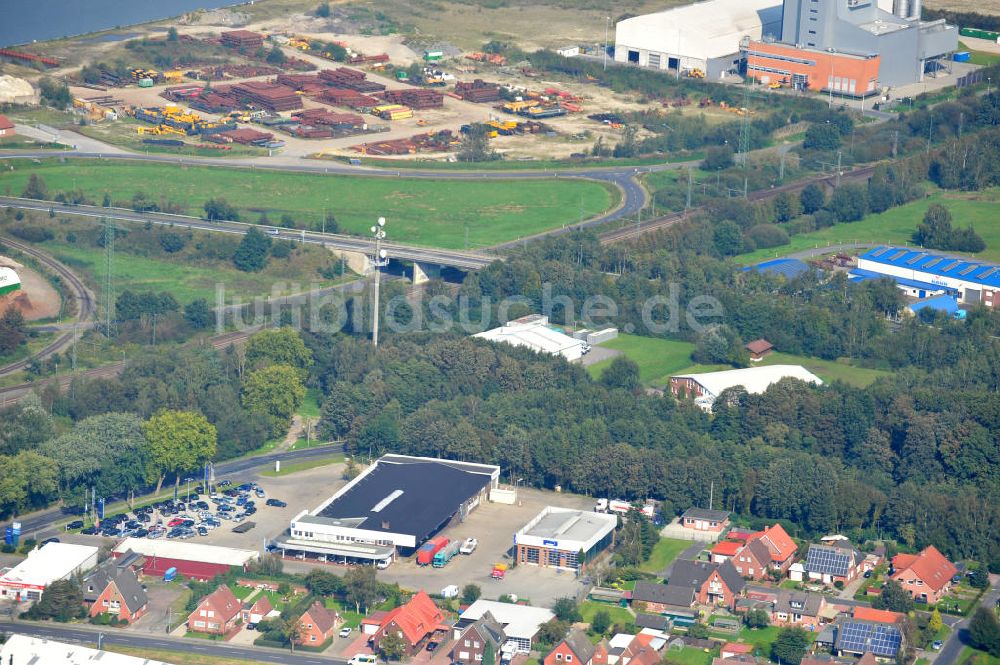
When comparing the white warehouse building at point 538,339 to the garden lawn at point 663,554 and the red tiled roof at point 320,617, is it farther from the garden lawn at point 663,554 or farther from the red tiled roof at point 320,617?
the red tiled roof at point 320,617

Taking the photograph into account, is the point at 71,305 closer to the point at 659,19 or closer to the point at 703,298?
the point at 703,298

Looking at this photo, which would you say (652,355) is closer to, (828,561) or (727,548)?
(727,548)

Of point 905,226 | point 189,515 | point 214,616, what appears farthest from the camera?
point 905,226

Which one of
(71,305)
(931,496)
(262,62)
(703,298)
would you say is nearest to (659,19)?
(262,62)

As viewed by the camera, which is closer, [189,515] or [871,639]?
[871,639]

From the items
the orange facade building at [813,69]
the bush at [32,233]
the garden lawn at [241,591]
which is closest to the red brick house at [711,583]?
the garden lawn at [241,591]

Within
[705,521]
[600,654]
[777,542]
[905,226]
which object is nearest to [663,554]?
[705,521]
